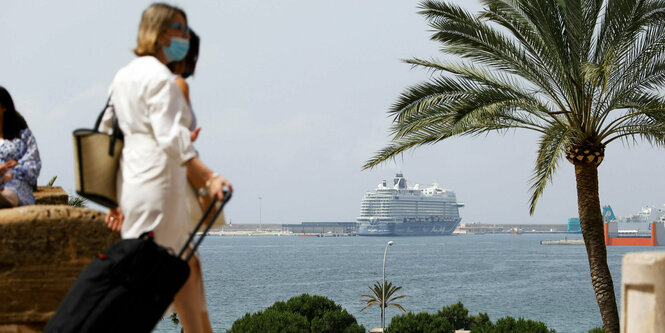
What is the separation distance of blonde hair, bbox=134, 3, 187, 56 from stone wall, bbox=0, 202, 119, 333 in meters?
0.90

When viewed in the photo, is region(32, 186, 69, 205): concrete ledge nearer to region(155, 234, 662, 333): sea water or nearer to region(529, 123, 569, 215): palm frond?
region(529, 123, 569, 215): palm frond

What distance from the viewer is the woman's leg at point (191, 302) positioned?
8.73 ft

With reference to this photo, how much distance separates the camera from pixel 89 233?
10.3 feet

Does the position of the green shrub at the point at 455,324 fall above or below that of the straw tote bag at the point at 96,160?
below

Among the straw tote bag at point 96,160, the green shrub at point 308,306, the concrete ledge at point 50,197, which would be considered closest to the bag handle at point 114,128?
the straw tote bag at point 96,160

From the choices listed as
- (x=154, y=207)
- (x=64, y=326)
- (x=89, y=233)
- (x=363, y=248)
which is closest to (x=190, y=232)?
(x=154, y=207)

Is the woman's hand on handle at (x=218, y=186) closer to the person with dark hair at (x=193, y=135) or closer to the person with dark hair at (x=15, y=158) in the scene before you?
the person with dark hair at (x=193, y=135)

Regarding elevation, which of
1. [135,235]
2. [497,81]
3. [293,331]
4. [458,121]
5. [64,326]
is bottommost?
[293,331]

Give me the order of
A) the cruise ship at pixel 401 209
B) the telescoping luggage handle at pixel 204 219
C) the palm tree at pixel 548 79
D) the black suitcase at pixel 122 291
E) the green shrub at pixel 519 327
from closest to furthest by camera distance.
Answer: the black suitcase at pixel 122 291, the telescoping luggage handle at pixel 204 219, the palm tree at pixel 548 79, the green shrub at pixel 519 327, the cruise ship at pixel 401 209

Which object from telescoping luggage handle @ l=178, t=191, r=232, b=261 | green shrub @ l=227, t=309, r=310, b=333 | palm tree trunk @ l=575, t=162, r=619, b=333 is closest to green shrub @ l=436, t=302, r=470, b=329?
green shrub @ l=227, t=309, r=310, b=333

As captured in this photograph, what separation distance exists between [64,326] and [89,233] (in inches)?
37.0

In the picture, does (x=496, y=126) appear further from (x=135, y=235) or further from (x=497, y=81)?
(x=135, y=235)

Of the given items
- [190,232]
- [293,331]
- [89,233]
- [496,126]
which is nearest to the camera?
[190,232]

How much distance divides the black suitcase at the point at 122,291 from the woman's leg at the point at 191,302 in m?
0.32
